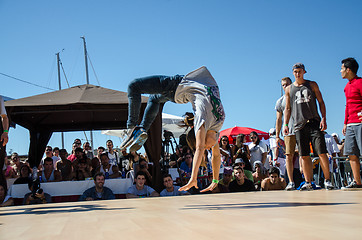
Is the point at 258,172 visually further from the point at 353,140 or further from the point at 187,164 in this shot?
the point at 353,140

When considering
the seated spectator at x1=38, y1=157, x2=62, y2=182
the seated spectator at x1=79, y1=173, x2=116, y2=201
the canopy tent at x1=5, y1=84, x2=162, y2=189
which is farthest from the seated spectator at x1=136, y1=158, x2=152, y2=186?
the seated spectator at x1=38, y1=157, x2=62, y2=182

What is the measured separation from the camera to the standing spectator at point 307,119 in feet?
13.9

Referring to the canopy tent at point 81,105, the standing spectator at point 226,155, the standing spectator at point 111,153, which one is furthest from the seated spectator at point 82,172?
the standing spectator at point 226,155

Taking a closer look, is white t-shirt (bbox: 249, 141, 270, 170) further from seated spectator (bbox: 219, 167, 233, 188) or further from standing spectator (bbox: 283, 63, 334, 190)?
standing spectator (bbox: 283, 63, 334, 190)

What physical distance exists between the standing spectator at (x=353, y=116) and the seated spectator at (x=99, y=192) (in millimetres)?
3330

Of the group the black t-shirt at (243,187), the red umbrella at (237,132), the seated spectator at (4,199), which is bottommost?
the black t-shirt at (243,187)

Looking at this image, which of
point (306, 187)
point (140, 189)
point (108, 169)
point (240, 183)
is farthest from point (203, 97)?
point (108, 169)

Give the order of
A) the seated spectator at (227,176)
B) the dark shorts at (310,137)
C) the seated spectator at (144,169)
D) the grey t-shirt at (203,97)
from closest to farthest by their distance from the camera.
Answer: the grey t-shirt at (203,97)
the dark shorts at (310,137)
the seated spectator at (227,176)
the seated spectator at (144,169)

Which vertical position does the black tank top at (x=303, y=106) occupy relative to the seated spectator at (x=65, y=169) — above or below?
above

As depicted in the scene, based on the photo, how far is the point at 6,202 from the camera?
5.27m

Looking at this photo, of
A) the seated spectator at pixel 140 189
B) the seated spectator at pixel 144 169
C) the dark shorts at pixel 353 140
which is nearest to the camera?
the dark shorts at pixel 353 140

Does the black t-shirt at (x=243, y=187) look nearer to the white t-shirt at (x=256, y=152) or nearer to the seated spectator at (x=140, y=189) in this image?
the seated spectator at (x=140, y=189)

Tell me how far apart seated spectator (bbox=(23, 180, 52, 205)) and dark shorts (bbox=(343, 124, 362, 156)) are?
4276 millimetres

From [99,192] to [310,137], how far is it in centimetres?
321
